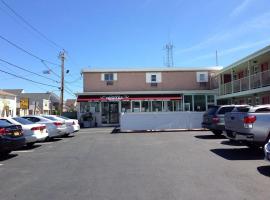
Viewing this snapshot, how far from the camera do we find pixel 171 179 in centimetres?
845

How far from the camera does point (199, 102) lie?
37.5m

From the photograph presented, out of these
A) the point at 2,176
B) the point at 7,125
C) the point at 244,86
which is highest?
the point at 244,86

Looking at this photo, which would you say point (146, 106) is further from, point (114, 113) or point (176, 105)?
point (114, 113)

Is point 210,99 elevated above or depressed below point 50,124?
above

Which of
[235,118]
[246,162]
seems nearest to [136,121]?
[235,118]

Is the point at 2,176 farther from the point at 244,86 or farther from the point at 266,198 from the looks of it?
the point at 244,86

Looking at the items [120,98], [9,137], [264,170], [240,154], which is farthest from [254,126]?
[120,98]

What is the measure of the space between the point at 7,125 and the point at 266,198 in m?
9.39

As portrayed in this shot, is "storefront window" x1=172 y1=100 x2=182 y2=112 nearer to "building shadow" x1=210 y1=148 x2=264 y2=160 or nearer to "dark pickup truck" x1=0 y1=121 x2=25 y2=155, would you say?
"building shadow" x1=210 y1=148 x2=264 y2=160

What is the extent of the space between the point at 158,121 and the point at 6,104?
29.6 meters

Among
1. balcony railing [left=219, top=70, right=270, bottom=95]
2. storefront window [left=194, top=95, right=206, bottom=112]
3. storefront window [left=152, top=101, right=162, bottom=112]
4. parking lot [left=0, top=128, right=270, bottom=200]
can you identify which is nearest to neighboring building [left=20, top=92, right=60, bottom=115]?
storefront window [left=152, top=101, right=162, bottom=112]

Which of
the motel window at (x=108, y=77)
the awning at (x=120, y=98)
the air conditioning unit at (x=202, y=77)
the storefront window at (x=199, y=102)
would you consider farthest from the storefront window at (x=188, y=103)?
the motel window at (x=108, y=77)

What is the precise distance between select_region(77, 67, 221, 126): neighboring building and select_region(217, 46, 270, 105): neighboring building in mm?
1960

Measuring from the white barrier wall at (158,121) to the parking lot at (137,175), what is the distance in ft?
44.5
